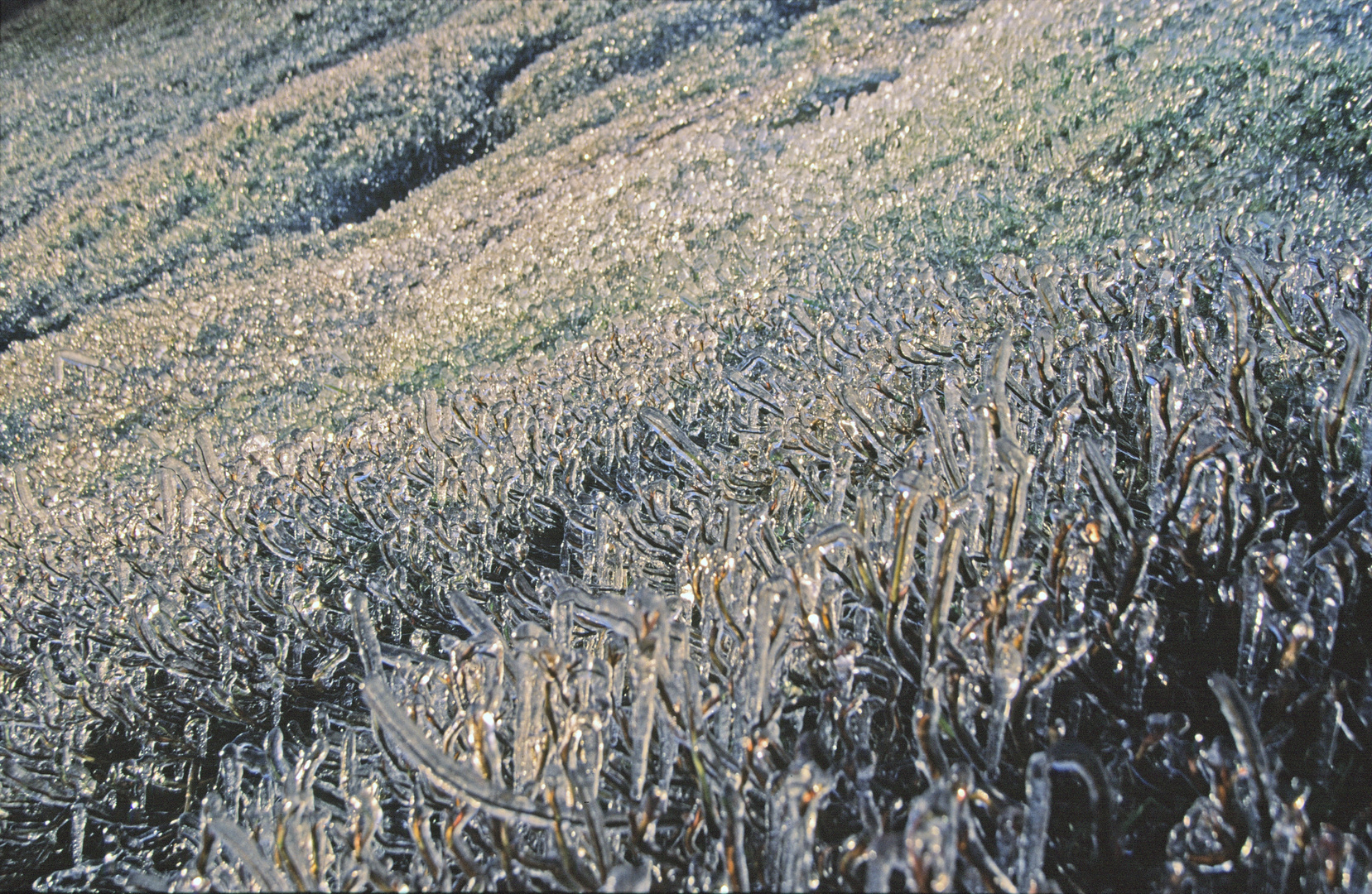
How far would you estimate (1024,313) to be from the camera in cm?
168

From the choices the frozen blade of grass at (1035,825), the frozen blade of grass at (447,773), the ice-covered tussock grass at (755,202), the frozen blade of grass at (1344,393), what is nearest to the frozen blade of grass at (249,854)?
the frozen blade of grass at (447,773)

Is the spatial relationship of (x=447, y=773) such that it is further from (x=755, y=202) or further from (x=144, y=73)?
(x=144, y=73)

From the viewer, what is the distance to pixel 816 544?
2.80 ft

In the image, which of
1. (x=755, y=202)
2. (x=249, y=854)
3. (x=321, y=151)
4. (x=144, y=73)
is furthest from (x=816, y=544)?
(x=144, y=73)

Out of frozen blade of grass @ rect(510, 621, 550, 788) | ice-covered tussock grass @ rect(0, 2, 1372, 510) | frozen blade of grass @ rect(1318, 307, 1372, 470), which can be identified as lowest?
ice-covered tussock grass @ rect(0, 2, 1372, 510)

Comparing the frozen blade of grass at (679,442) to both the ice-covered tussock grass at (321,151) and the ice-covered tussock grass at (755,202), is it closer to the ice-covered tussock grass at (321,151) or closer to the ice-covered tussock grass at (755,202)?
the ice-covered tussock grass at (755,202)

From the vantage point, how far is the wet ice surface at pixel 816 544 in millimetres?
738

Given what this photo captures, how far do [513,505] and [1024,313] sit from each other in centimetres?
113

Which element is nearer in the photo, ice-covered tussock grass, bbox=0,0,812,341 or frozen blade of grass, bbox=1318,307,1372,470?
frozen blade of grass, bbox=1318,307,1372,470

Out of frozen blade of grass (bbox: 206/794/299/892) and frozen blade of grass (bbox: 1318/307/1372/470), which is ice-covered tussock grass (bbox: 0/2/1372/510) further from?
frozen blade of grass (bbox: 206/794/299/892)

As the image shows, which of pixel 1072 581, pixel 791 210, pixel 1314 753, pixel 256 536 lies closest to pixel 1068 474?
pixel 1072 581

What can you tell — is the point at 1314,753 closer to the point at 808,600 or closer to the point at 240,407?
the point at 808,600

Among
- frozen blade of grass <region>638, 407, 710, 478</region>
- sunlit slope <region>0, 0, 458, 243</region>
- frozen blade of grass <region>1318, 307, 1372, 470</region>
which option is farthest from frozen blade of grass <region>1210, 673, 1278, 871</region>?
sunlit slope <region>0, 0, 458, 243</region>

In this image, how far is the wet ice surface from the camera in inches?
29.1
